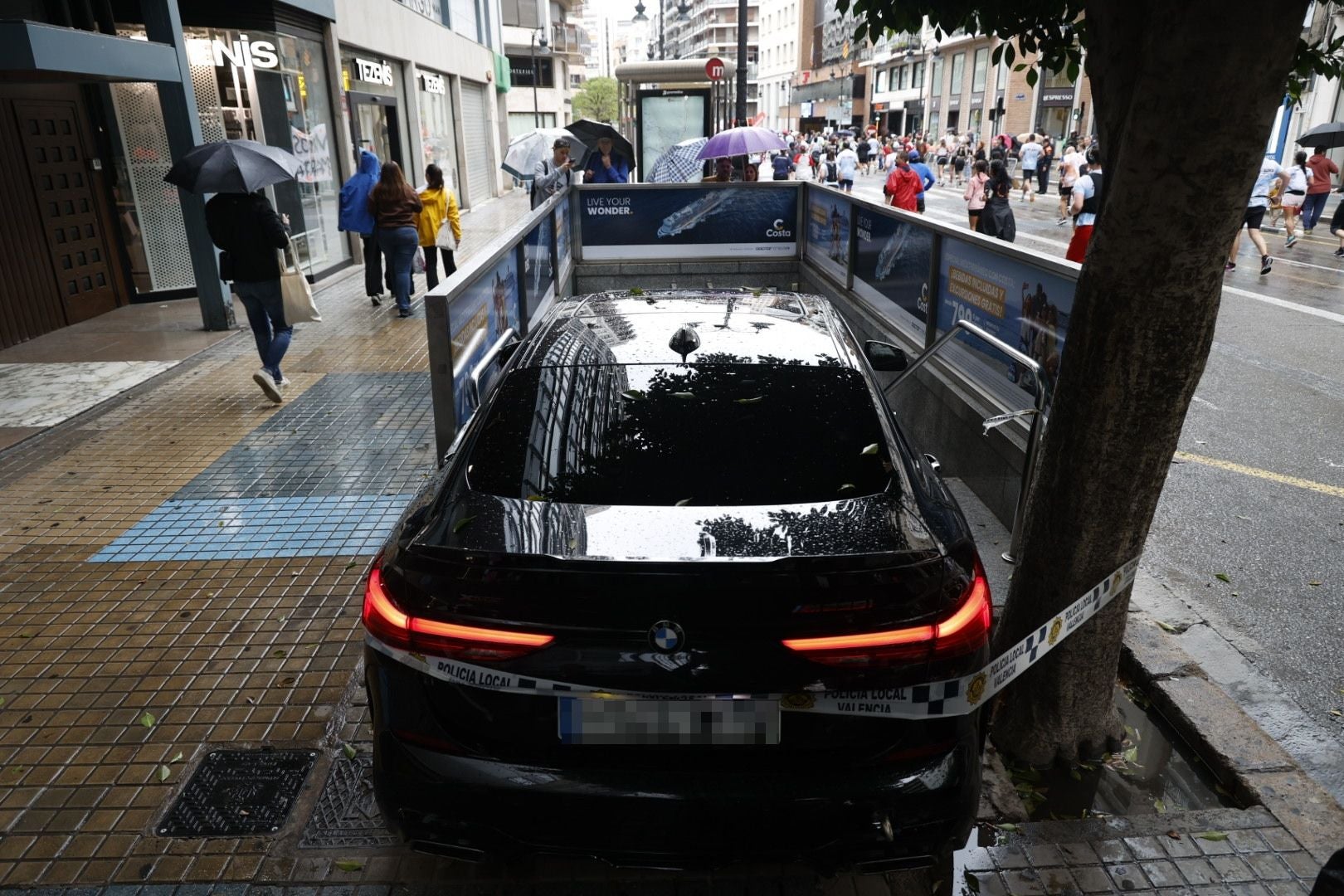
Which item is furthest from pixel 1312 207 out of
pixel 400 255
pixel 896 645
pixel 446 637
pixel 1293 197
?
pixel 446 637

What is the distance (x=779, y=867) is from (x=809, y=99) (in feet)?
354

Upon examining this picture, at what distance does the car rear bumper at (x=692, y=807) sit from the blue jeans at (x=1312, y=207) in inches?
819

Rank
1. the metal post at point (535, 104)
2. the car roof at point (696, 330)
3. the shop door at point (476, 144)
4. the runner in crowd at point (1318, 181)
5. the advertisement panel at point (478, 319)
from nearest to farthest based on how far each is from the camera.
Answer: the car roof at point (696, 330)
the advertisement panel at point (478, 319)
the runner in crowd at point (1318, 181)
the shop door at point (476, 144)
the metal post at point (535, 104)

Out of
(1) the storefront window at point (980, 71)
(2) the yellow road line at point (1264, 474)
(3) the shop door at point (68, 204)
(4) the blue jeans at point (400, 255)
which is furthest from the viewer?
Answer: (1) the storefront window at point (980, 71)

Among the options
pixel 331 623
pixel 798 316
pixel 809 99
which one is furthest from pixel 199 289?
pixel 809 99

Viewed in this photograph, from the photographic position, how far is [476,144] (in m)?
29.2

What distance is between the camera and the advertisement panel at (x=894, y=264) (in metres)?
7.21

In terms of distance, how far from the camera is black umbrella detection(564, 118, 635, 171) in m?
16.2

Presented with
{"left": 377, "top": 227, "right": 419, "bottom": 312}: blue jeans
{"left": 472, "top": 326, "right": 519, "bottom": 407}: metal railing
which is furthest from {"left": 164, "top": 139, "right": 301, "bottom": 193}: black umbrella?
{"left": 377, "top": 227, "right": 419, "bottom": 312}: blue jeans

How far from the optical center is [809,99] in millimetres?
102625

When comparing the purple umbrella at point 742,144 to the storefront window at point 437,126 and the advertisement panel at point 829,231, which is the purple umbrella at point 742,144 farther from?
the storefront window at point 437,126

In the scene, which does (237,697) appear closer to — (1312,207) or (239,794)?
(239,794)

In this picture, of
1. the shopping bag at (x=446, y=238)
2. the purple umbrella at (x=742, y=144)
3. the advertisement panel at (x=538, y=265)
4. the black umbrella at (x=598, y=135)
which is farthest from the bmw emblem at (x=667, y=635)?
the black umbrella at (x=598, y=135)

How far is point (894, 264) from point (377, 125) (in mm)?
13638
